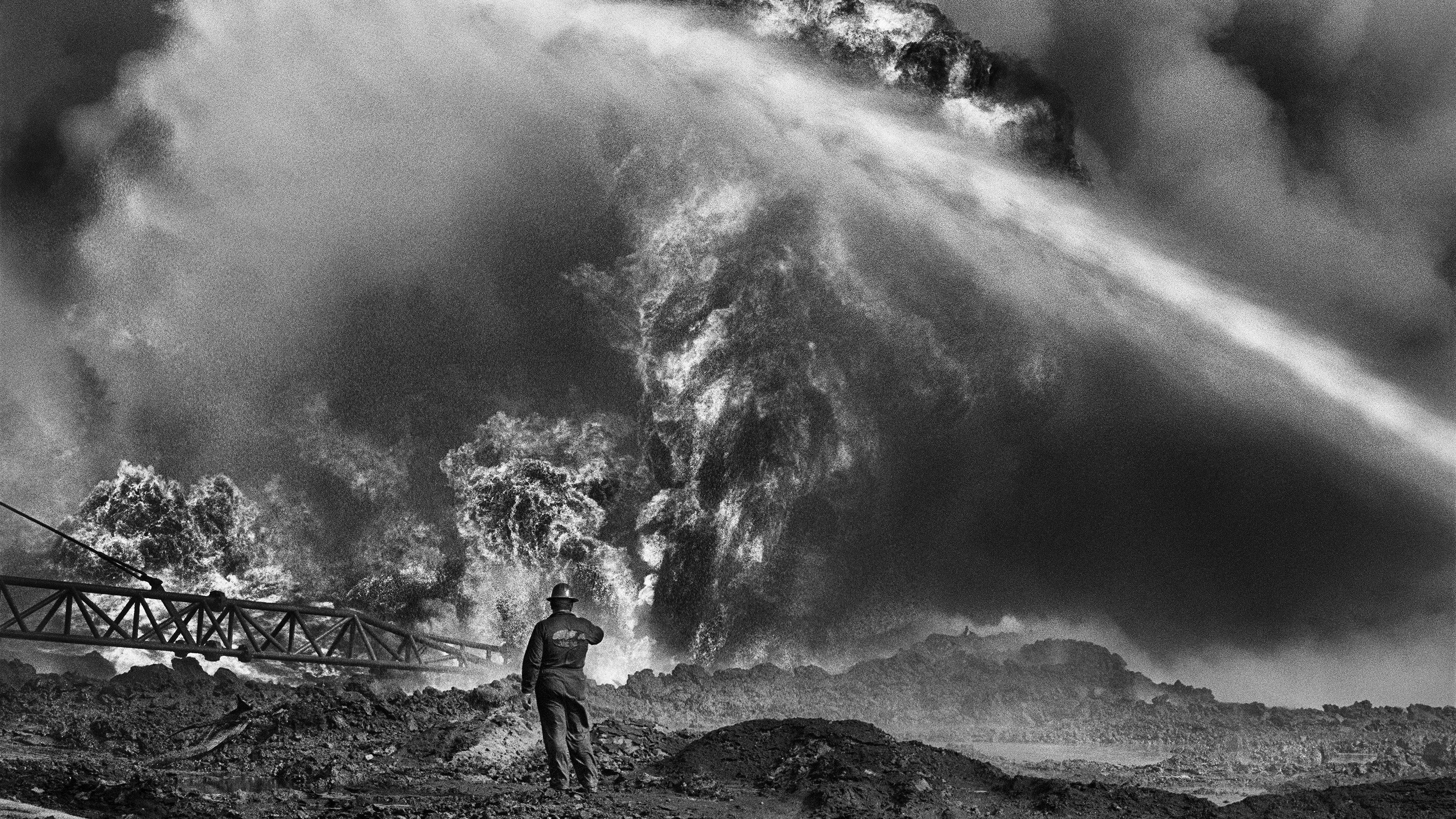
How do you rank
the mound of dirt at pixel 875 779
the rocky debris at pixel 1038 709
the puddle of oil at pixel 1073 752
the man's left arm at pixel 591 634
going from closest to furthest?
the man's left arm at pixel 591 634 → the mound of dirt at pixel 875 779 → the puddle of oil at pixel 1073 752 → the rocky debris at pixel 1038 709

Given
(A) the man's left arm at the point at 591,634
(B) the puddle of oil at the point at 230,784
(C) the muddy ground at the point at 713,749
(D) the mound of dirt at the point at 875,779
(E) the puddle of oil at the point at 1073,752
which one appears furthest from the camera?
(E) the puddle of oil at the point at 1073,752

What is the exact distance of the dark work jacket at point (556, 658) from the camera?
20625 millimetres

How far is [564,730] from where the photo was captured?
21.0 meters

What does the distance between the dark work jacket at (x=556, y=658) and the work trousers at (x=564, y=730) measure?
0.04m

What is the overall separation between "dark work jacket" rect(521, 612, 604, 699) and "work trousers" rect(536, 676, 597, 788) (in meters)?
0.04

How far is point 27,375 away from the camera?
48188mm

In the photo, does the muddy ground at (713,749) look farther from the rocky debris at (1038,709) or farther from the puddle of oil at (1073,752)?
the puddle of oil at (1073,752)

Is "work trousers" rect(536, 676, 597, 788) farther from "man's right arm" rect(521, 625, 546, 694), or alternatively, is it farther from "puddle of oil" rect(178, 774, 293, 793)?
"puddle of oil" rect(178, 774, 293, 793)

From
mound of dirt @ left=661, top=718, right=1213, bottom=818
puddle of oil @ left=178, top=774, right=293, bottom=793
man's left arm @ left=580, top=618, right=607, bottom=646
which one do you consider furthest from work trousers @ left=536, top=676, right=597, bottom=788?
puddle of oil @ left=178, top=774, right=293, bottom=793

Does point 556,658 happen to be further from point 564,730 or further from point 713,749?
point 713,749

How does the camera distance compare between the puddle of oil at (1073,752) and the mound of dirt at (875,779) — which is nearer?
the mound of dirt at (875,779)

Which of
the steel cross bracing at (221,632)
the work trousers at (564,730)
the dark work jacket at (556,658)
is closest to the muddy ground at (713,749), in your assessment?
the work trousers at (564,730)

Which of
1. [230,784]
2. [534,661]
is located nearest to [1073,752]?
[534,661]

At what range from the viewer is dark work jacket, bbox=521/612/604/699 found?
2062 cm
